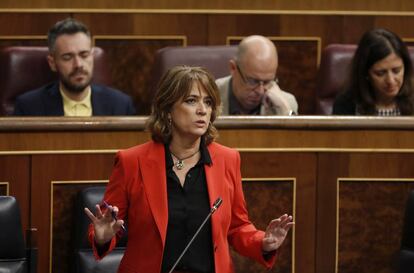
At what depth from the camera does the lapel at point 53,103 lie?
1.90m

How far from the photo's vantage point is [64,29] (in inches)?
75.7

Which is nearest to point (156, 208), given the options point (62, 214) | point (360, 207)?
point (62, 214)

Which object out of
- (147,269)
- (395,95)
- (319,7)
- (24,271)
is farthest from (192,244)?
(319,7)

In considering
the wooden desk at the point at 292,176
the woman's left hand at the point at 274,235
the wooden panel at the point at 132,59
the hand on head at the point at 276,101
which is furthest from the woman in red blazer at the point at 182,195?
the wooden panel at the point at 132,59

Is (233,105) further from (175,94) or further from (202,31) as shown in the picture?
(175,94)

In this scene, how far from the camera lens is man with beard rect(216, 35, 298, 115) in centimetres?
186

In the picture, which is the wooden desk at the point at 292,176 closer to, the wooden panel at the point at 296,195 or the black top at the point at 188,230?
the wooden panel at the point at 296,195

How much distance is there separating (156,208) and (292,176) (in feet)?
1.29

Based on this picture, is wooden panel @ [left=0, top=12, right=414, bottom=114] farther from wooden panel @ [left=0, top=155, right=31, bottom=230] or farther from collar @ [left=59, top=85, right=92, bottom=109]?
wooden panel @ [left=0, top=155, right=31, bottom=230]

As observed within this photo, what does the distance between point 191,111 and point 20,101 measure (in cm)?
73

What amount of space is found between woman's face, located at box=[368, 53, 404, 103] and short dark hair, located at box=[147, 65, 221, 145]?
0.64 m

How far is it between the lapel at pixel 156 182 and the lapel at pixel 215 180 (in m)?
0.05

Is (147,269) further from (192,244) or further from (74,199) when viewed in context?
(74,199)

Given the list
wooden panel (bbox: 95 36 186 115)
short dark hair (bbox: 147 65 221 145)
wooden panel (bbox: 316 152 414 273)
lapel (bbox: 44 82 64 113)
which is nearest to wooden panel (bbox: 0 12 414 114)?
wooden panel (bbox: 95 36 186 115)
